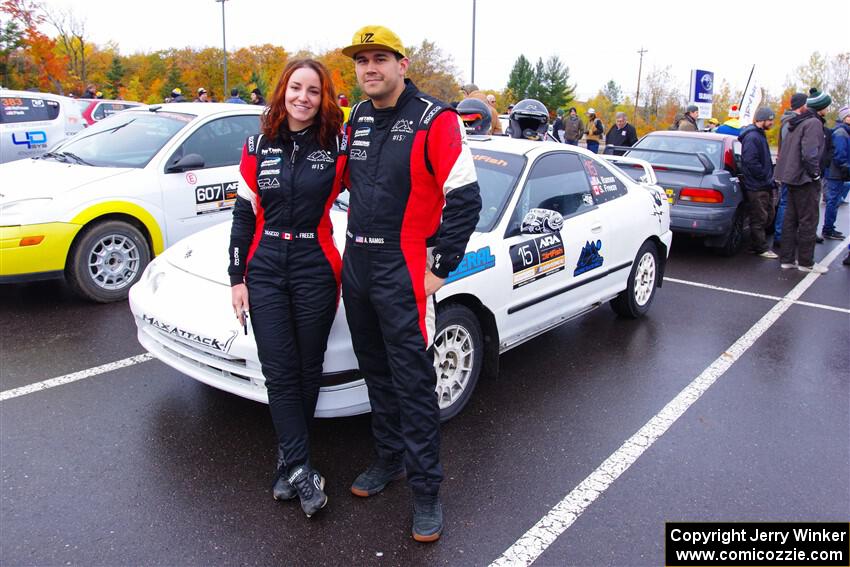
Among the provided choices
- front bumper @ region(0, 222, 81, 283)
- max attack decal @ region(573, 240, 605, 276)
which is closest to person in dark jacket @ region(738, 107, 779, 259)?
max attack decal @ region(573, 240, 605, 276)

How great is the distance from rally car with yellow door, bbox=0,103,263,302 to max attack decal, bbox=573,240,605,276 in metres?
3.39

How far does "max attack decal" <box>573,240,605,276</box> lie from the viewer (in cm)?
455

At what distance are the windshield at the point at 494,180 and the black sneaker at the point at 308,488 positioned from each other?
Result: 171 centimetres

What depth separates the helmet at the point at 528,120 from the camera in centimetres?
685

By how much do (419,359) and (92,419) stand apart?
6.73 feet

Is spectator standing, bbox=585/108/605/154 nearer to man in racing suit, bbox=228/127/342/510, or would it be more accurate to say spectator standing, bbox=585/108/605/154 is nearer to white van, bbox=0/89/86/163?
white van, bbox=0/89/86/163

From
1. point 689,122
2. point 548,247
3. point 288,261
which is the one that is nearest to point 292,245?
point 288,261

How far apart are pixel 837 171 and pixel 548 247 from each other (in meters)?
6.98

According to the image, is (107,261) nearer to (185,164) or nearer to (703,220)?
(185,164)

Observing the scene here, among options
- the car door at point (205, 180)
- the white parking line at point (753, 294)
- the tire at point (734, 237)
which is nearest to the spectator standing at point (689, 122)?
the tire at point (734, 237)

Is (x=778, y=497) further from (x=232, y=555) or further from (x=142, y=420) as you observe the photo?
(x=142, y=420)

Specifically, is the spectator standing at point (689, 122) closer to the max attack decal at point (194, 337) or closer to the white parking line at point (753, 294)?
the white parking line at point (753, 294)

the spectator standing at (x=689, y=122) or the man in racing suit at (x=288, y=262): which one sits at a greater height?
the spectator standing at (x=689, y=122)

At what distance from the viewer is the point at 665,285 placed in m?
7.04
